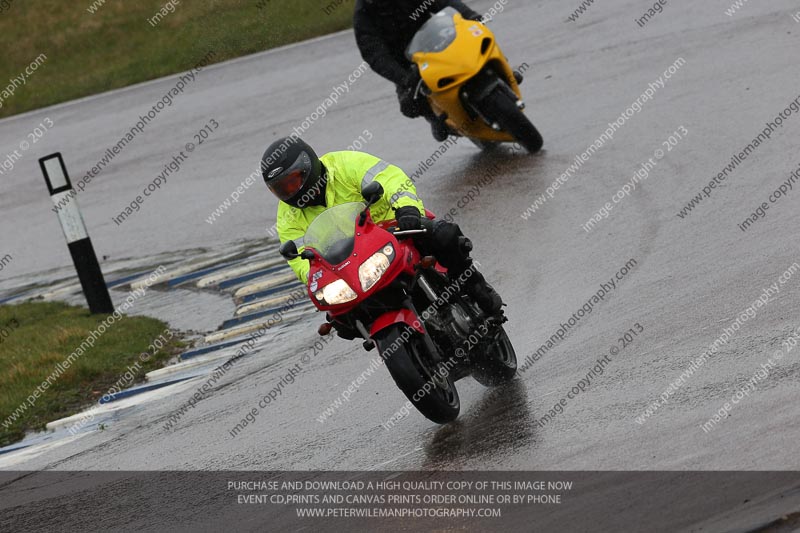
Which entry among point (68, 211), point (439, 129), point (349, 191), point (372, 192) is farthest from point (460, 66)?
point (372, 192)

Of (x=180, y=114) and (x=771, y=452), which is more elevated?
(x=771, y=452)

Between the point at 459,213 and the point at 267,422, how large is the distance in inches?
178

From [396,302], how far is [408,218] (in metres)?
0.51

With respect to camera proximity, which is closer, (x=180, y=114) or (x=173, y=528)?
(x=173, y=528)

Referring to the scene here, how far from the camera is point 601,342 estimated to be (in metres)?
8.04

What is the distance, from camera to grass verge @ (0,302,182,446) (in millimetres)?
10406

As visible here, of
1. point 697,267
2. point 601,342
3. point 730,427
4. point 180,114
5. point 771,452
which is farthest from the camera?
point 180,114

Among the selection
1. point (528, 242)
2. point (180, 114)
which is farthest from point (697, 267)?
point (180, 114)

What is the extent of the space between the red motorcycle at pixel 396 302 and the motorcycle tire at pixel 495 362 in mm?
74

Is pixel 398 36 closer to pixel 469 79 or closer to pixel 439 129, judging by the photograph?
pixel 439 129

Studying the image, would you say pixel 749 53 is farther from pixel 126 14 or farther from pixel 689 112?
pixel 126 14

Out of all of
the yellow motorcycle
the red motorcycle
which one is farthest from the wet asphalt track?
the yellow motorcycle

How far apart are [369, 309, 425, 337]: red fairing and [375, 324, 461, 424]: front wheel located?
0.10ft

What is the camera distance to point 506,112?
12.8 metres
